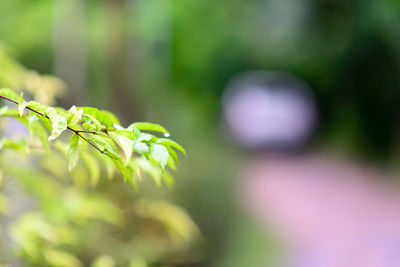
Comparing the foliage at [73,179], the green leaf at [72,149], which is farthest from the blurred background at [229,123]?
the green leaf at [72,149]

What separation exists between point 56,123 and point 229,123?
11207 millimetres

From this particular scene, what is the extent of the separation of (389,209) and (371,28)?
12.7ft

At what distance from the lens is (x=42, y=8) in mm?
10797

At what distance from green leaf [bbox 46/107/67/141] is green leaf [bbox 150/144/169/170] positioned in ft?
0.51

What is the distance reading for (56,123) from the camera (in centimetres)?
75

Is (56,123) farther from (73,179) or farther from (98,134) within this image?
(73,179)

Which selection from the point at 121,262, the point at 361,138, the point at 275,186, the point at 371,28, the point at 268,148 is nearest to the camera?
the point at 121,262

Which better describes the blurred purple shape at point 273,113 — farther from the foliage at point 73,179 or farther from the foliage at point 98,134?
the foliage at point 98,134

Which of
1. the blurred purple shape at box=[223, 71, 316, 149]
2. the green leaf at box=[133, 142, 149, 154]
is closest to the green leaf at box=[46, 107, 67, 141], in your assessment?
the green leaf at box=[133, 142, 149, 154]

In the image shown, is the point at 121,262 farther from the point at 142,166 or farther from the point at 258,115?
the point at 258,115

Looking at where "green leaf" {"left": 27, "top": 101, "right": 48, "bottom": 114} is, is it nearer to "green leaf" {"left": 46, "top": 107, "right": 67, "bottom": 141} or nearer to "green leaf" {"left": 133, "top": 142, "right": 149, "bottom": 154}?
"green leaf" {"left": 46, "top": 107, "right": 67, "bottom": 141}

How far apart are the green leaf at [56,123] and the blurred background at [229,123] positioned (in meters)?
0.72

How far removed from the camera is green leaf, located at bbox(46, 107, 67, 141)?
29.0 inches

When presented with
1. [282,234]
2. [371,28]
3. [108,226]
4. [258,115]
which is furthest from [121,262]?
[258,115]
